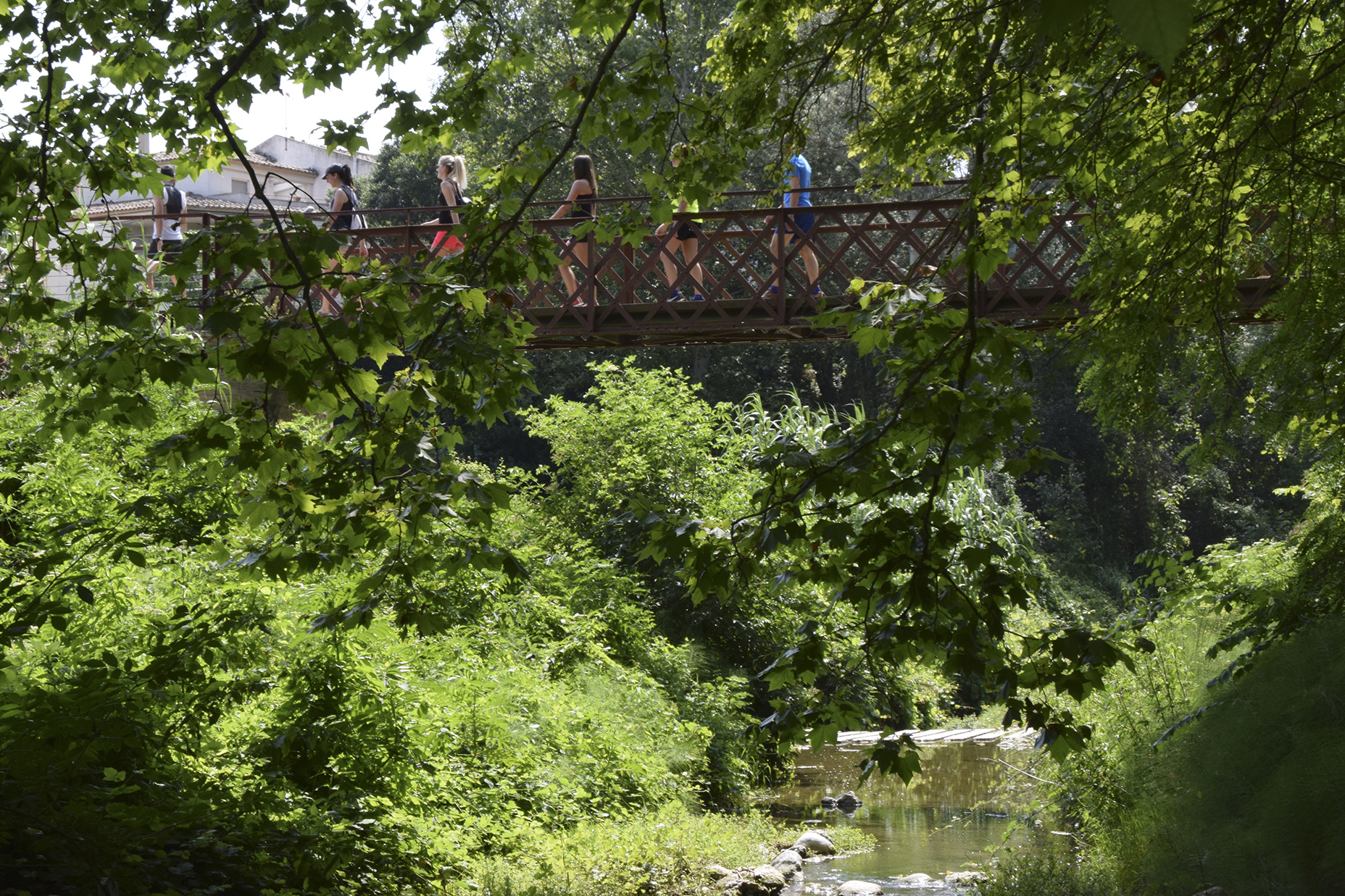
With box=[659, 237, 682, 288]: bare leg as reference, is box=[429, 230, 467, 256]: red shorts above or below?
below

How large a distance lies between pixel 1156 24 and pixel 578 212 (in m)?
9.04

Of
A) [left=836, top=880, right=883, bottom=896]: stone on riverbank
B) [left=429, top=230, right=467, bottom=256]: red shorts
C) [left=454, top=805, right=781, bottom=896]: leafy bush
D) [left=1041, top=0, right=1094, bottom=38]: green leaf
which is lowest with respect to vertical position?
[left=836, top=880, right=883, bottom=896]: stone on riverbank

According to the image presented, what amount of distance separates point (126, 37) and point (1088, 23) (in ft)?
12.9

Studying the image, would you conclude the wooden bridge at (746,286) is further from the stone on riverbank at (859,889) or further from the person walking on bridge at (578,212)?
the stone on riverbank at (859,889)

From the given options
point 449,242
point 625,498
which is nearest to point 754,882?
point 625,498

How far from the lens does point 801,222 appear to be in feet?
35.6

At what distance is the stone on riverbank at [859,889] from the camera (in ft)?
24.4

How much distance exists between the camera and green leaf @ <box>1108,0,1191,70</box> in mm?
615

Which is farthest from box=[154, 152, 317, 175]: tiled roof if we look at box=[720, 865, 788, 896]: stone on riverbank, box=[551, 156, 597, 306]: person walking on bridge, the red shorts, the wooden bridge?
box=[720, 865, 788, 896]: stone on riverbank

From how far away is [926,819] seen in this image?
10.4m

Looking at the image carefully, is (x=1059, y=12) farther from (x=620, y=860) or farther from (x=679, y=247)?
(x=679, y=247)

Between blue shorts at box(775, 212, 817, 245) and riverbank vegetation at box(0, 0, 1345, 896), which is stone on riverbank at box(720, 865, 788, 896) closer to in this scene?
riverbank vegetation at box(0, 0, 1345, 896)

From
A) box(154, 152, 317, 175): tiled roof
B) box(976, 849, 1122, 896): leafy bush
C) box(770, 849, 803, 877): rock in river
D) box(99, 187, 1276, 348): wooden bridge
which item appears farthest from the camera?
box(99, 187, 1276, 348): wooden bridge

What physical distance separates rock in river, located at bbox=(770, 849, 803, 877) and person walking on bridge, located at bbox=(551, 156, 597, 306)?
16.0 ft
